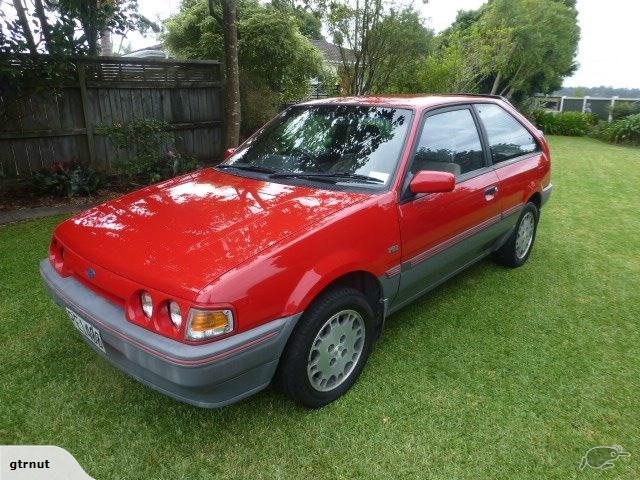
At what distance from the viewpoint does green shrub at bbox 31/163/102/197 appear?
6223mm

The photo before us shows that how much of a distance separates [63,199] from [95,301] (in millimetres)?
4757

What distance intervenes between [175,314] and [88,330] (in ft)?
2.13

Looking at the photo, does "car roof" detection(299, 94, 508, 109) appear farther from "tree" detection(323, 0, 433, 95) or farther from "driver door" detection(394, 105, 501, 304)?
"tree" detection(323, 0, 433, 95)

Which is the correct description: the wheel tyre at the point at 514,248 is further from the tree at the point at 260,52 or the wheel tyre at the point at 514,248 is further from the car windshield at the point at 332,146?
the tree at the point at 260,52

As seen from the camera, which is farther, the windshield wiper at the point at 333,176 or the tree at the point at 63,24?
the tree at the point at 63,24

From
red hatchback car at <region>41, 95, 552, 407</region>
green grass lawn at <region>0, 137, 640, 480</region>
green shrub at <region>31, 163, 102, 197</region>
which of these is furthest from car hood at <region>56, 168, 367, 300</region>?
green shrub at <region>31, 163, 102, 197</region>

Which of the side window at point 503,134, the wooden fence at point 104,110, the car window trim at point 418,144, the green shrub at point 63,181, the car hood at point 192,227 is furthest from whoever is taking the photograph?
the wooden fence at point 104,110

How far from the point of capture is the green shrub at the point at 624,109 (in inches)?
710

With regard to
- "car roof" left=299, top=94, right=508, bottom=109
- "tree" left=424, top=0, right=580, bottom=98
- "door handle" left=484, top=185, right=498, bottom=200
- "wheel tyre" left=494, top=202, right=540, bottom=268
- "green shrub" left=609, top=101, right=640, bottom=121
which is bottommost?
"wheel tyre" left=494, top=202, right=540, bottom=268

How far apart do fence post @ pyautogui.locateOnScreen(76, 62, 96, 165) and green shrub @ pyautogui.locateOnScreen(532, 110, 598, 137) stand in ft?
61.7

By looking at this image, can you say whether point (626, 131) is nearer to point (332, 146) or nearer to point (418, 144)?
point (418, 144)

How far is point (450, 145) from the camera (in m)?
3.23

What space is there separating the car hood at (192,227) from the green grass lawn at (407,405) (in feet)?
2.86

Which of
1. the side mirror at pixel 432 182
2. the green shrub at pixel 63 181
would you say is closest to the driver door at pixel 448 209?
the side mirror at pixel 432 182
